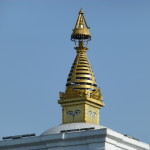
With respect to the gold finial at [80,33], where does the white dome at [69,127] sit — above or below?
below

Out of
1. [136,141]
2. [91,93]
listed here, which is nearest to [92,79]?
[91,93]

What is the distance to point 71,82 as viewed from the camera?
100 meters

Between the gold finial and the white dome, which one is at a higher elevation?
the gold finial

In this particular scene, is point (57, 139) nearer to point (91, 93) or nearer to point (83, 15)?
point (91, 93)

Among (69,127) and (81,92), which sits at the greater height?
(81,92)

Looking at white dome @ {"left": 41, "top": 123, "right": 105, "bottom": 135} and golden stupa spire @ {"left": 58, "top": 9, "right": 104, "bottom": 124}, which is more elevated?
golden stupa spire @ {"left": 58, "top": 9, "right": 104, "bottom": 124}

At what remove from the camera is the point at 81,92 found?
99.2 metres

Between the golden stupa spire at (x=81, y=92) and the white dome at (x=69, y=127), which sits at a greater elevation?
the golden stupa spire at (x=81, y=92)

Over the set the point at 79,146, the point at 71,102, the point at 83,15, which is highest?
the point at 83,15

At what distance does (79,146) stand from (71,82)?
35.7 feet

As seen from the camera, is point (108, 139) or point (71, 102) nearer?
point (108, 139)

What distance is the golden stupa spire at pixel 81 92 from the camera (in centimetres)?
9850

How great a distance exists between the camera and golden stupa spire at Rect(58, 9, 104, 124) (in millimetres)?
98500

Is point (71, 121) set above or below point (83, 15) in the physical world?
below
